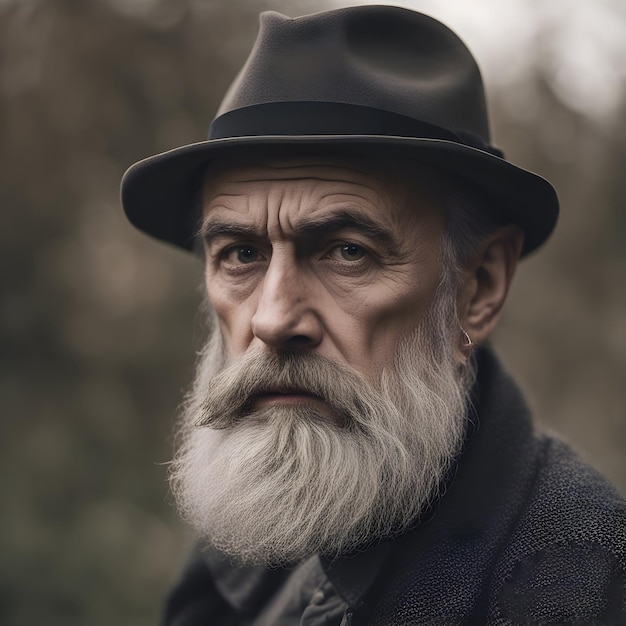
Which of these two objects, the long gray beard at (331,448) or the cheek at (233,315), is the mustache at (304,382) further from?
the cheek at (233,315)

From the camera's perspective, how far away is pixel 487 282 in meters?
2.74

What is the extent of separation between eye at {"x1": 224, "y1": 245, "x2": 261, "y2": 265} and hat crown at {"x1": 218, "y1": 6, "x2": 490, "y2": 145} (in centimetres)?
48

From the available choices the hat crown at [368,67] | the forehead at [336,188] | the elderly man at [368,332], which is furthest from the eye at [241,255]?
the hat crown at [368,67]

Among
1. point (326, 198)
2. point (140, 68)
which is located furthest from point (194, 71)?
point (326, 198)

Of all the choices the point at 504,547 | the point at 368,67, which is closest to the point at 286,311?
the point at 368,67

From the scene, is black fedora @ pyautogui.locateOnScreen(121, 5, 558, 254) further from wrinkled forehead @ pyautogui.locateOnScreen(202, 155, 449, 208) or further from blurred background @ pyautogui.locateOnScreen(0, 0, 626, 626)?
blurred background @ pyautogui.locateOnScreen(0, 0, 626, 626)

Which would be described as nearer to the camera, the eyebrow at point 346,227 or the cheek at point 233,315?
the eyebrow at point 346,227

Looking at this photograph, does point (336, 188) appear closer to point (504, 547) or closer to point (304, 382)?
point (304, 382)

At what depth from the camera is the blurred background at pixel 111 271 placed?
6.43 metres

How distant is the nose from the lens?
7.52 ft

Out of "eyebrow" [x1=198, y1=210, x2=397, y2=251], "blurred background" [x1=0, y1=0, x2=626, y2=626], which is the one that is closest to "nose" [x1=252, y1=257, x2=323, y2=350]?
"eyebrow" [x1=198, y1=210, x2=397, y2=251]

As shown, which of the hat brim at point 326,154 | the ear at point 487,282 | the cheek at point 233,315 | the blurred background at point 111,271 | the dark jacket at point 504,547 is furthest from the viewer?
the blurred background at point 111,271

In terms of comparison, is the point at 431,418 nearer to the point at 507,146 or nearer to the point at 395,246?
the point at 395,246

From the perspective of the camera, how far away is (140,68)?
6867 mm
